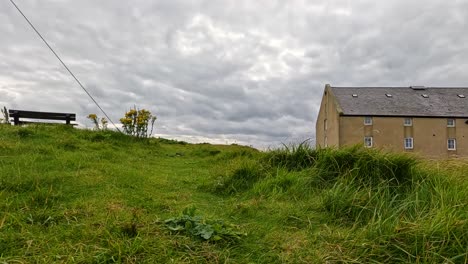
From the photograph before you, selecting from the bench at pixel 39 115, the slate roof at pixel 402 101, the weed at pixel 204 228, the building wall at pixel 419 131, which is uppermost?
the slate roof at pixel 402 101

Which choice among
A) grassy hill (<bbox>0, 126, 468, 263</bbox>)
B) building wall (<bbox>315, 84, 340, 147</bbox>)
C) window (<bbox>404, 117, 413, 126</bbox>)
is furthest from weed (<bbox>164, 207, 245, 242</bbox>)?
window (<bbox>404, 117, 413, 126</bbox>)

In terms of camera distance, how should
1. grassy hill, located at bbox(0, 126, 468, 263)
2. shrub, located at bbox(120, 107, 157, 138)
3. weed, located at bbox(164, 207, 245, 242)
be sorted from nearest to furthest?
grassy hill, located at bbox(0, 126, 468, 263) → weed, located at bbox(164, 207, 245, 242) → shrub, located at bbox(120, 107, 157, 138)

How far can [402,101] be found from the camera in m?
33.5

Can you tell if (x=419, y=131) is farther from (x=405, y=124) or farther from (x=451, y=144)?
(x=451, y=144)

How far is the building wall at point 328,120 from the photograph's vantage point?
31.5 meters

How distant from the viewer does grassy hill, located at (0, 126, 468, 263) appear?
2117 mm

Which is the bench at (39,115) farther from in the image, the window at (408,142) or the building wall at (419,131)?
the window at (408,142)

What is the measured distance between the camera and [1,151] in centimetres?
510

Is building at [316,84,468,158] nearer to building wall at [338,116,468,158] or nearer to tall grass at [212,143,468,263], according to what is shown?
building wall at [338,116,468,158]

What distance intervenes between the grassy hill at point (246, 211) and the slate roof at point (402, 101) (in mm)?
28633

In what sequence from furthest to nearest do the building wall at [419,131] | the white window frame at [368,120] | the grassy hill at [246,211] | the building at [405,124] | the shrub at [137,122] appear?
the white window frame at [368,120] → the building wall at [419,131] → the building at [405,124] → the shrub at [137,122] → the grassy hill at [246,211]

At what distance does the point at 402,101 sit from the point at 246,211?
35779mm

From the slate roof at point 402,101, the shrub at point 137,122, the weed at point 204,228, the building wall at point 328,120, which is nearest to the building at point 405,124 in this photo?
the slate roof at point 402,101

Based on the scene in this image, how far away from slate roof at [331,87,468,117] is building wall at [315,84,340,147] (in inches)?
28.1
